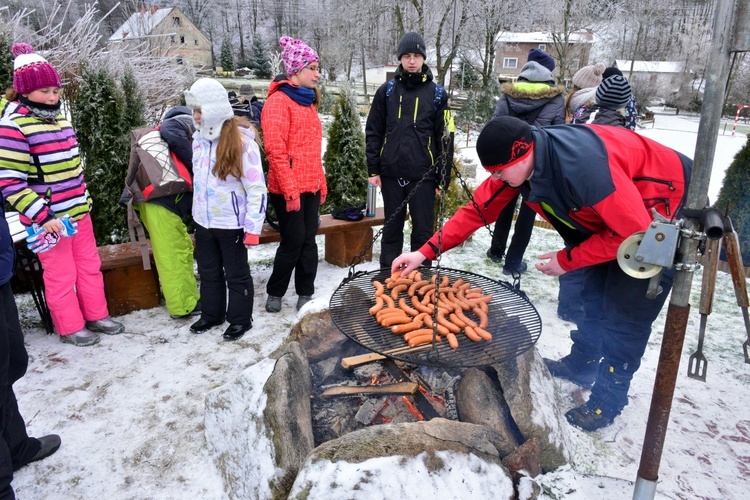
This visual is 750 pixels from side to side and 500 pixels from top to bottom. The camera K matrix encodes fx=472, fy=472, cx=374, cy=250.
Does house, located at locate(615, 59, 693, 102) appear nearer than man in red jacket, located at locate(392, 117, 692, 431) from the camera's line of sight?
No

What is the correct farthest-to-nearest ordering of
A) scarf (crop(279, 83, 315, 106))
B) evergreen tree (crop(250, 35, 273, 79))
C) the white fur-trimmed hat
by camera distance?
evergreen tree (crop(250, 35, 273, 79)) → scarf (crop(279, 83, 315, 106)) → the white fur-trimmed hat

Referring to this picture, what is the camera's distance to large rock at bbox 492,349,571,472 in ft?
8.21

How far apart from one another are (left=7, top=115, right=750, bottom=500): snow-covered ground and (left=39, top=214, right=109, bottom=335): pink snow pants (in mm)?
261

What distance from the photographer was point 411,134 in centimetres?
446

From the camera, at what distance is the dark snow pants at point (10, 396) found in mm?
2205

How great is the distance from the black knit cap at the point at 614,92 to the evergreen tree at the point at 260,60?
39.5 meters

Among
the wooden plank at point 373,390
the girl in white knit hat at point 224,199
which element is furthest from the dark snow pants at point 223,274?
the wooden plank at point 373,390

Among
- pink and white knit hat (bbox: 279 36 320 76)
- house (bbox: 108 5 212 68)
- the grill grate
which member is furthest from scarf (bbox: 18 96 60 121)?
house (bbox: 108 5 212 68)

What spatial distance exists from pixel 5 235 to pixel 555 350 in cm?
378

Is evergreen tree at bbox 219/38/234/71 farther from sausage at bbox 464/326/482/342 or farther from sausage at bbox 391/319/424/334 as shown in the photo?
sausage at bbox 464/326/482/342

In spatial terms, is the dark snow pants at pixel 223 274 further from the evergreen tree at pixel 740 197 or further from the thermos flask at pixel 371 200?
the evergreen tree at pixel 740 197

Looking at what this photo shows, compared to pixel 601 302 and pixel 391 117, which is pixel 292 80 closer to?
pixel 391 117

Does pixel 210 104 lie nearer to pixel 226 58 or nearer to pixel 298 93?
pixel 298 93

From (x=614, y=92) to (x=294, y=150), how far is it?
2683mm
